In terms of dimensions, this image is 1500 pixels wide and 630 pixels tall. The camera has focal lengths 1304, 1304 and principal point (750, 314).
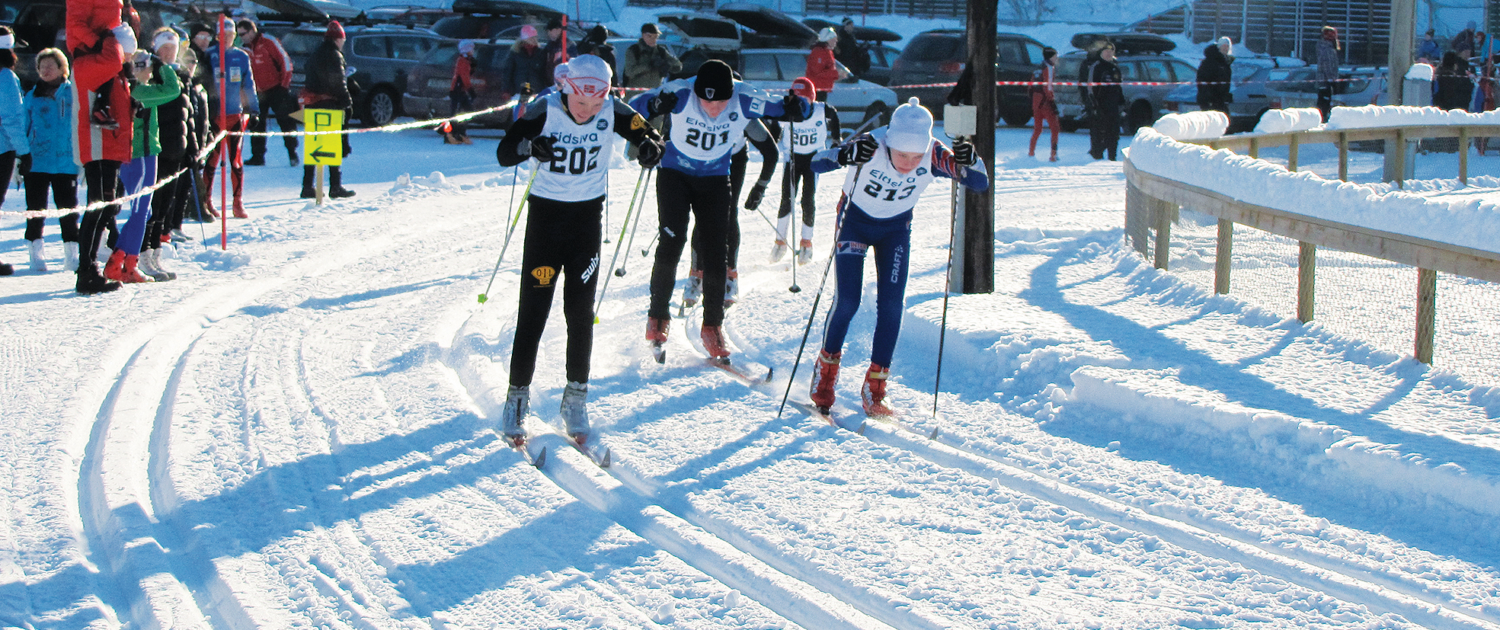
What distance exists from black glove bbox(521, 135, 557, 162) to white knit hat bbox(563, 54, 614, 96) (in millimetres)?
225

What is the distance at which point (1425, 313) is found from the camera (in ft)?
20.3

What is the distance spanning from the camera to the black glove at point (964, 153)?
5977 millimetres

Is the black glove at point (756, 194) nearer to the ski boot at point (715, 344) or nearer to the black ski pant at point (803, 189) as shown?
the black ski pant at point (803, 189)

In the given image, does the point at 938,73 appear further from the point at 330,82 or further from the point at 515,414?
the point at 515,414

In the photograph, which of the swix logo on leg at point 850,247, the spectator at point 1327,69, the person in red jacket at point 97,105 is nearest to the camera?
the swix logo on leg at point 850,247

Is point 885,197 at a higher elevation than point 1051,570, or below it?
higher

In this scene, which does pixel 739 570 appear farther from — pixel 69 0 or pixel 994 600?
pixel 69 0

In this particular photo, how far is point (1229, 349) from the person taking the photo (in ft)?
22.3

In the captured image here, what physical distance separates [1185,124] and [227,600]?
29.2 feet

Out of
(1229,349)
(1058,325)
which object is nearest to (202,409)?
(1058,325)

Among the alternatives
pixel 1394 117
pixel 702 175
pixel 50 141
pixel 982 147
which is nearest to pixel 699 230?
pixel 702 175

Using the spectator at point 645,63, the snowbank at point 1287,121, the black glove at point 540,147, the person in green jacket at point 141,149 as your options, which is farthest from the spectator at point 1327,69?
the black glove at point 540,147

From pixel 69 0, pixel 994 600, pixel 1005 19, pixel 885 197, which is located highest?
pixel 1005 19

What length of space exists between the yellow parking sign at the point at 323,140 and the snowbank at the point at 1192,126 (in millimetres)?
7721
